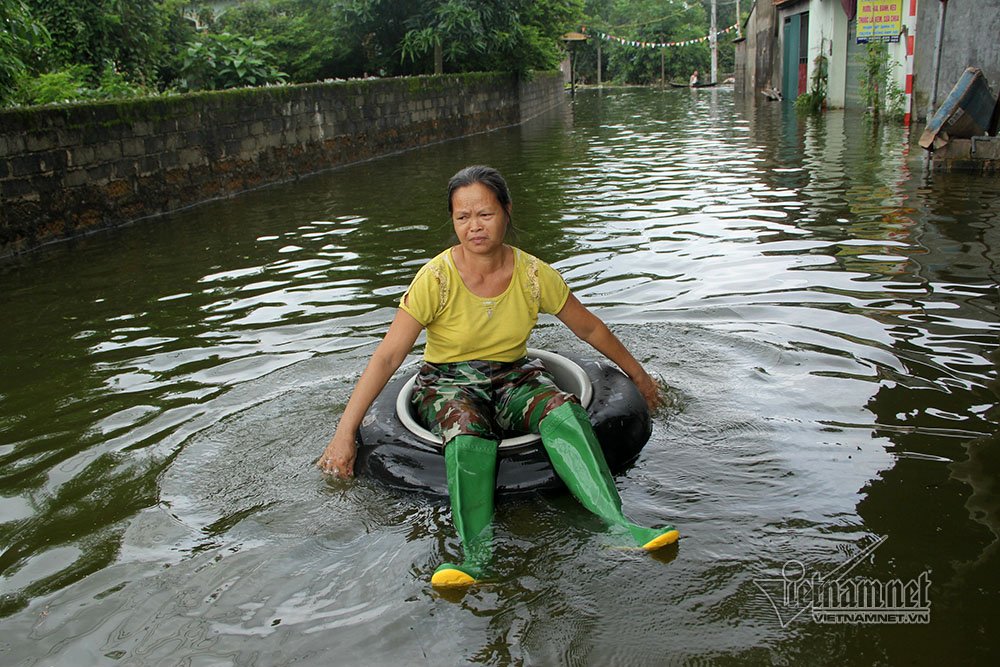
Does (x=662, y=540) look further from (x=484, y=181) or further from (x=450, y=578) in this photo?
(x=484, y=181)

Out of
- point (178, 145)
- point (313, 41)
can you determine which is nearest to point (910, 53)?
point (178, 145)

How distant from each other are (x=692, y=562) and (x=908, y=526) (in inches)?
32.1

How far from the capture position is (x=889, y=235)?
7.35 m

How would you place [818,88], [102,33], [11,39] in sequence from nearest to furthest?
[11,39], [102,33], [818,88]

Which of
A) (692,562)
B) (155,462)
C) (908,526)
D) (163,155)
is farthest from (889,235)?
(163,155)

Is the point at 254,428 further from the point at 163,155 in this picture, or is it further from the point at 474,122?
the point at 474,122

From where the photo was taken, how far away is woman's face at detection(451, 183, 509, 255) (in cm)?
341

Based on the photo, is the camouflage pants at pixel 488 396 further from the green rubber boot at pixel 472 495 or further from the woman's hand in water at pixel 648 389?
the woman's hand in water at pixel 648 389

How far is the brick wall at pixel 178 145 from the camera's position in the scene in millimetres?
8953

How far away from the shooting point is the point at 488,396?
3.64 meters

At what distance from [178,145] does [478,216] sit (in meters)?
9.15

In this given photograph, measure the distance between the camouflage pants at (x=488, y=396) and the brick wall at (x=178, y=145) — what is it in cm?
679

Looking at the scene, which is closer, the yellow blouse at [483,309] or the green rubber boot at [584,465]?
the green rubber boot at [584,465]

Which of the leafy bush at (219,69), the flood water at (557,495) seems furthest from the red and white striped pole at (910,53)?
the leafy bush at (219,69)
